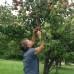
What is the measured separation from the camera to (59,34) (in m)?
12.2

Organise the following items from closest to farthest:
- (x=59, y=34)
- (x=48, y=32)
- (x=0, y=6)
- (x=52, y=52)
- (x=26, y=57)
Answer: (x=26, y=57) → (x=48, y=32) → (x=59, y=34) → (x=52, y=52) → (x=0, y=6)

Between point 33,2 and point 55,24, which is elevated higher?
point 33,2

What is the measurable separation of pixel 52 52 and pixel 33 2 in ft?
6.39

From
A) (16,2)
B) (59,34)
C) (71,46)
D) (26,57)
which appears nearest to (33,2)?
(16,2)

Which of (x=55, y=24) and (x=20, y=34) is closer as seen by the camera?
(x=55, y=24)

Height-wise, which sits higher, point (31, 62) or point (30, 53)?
point (30, 53)

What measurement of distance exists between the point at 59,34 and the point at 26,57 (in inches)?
202

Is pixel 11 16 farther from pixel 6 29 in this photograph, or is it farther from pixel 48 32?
pixel 48 32

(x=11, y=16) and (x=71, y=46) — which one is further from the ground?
(x=11, y=16)

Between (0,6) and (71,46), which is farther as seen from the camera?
(0,6)

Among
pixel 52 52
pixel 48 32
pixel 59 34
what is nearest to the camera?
pixel 48 32

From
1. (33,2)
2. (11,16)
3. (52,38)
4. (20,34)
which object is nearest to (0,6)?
(11,16)

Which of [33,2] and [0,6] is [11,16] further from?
[33,2]

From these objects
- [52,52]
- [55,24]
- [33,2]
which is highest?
[33,2]
